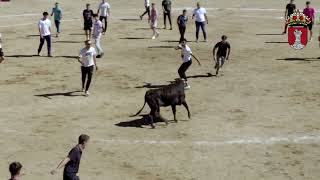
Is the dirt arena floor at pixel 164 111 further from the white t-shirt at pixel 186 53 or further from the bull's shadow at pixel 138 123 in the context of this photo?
the white t-shirt at pixel 186 53

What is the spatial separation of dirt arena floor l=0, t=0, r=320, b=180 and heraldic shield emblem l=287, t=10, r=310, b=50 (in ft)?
1.59

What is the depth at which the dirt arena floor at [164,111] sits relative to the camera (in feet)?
49.1

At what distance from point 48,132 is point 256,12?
24648mm

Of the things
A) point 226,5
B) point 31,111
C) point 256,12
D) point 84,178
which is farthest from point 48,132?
point 226,5

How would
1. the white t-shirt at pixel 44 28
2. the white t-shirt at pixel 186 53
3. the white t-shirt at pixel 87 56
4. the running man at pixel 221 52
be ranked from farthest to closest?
the white t-shirt at pixel 44 28 → the running man at pixel 221 52 → the white t-shirt at pixel 186 53 → the white t-shirt at pixel 87 56

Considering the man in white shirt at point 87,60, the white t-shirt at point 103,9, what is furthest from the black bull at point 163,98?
the white t-shirt at point 103,9

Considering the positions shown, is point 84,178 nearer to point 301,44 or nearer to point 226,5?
point 301,44

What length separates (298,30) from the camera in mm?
31594

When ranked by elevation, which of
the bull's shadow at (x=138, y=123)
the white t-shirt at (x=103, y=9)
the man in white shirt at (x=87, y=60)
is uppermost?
the white t-shirt at (x=103, y=9)

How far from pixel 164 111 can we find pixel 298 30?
14611 millimetres

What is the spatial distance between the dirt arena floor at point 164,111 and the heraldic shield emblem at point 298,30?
48 centimetres

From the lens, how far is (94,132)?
17.3 m

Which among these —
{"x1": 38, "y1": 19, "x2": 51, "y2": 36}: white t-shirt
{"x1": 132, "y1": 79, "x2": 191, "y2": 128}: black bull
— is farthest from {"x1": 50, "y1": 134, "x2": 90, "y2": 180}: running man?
{"x1": 38, "y1": 19, "x2": 51, "y2": 36}: white t-shirt

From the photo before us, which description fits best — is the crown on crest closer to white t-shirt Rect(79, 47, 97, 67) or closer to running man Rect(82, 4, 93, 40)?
running man Rect(82, 4, 93, 40)
